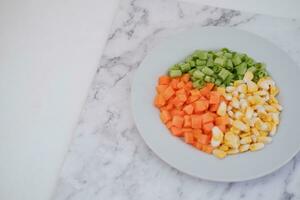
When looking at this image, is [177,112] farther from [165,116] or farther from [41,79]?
[41,79]

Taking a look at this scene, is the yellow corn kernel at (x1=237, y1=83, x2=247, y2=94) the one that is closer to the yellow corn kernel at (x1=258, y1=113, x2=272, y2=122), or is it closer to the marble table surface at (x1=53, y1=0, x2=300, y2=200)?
the yellow corn kernel at (x1=258, y1=113, x2=272, y2=122)

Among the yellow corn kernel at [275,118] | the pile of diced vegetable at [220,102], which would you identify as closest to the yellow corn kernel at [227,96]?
the pile of diced vegetable at [220,102]

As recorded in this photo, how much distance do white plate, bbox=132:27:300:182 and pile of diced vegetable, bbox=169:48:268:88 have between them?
1.4 inches

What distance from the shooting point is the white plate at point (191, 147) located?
0.84 metres

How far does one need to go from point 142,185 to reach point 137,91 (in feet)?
0.71

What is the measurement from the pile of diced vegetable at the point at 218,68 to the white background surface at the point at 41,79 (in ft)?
0.88

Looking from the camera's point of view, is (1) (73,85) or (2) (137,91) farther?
(1) (73,85)

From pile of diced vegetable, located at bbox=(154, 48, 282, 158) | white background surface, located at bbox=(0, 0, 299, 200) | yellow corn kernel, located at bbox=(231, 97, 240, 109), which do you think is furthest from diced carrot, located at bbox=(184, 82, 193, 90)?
white background surface, located at bbox=(0, 0, 299, 200)

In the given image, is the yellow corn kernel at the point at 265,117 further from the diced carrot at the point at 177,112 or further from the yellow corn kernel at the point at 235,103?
the diced carrot at the point at 177,112

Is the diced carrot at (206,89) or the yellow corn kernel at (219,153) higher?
the diced carrot at (206,89)

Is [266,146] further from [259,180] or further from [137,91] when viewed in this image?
[137,91]

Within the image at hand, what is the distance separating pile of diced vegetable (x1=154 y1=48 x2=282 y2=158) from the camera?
2.89 ft

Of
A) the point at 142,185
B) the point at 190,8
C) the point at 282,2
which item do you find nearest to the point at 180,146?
the point at 142,185

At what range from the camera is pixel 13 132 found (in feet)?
3.27
